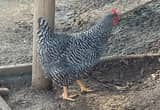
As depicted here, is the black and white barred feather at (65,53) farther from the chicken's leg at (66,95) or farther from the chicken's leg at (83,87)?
the chicken's leg at (83,87)

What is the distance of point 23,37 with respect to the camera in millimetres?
6465

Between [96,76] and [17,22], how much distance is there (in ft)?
6.89

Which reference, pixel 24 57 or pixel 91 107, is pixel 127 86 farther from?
pixel 24 57

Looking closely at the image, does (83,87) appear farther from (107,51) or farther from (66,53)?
(107,51)

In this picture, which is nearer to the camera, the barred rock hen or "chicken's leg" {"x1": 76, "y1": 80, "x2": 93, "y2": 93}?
the barred rock hen

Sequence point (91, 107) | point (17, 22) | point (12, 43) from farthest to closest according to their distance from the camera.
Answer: point (17, 22), point (12, 43), point (91, 107)

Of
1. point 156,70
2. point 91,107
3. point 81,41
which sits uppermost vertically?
point 81,41

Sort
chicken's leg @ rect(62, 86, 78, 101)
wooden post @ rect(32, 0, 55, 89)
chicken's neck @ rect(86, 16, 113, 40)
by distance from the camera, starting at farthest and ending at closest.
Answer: chicken's neck @ rect(86, 16, 113, 40), chicken's leg @ rect(62, 86, 78, 101), wooden post @ rect(32, 0, 55, 89)

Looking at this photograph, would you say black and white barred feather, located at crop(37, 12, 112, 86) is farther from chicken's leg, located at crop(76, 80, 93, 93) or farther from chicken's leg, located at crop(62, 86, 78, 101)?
chicken's leg, located at crop(76, 80, 93, 93)

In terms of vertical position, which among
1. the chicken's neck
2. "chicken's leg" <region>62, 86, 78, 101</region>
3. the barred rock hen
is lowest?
"chicken's leg" <region>62, 86, 78, 101</region>

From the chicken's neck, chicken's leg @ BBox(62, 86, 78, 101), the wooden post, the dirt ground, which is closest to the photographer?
the wooden post

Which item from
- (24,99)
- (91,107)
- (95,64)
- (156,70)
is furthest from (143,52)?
(24,99)

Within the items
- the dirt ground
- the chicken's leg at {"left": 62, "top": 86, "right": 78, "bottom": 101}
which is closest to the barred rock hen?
the chicken's leg at {"left": 62, "top": 86, "right": 78, "bottom": 101}

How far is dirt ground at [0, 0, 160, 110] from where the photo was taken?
16.0ft
